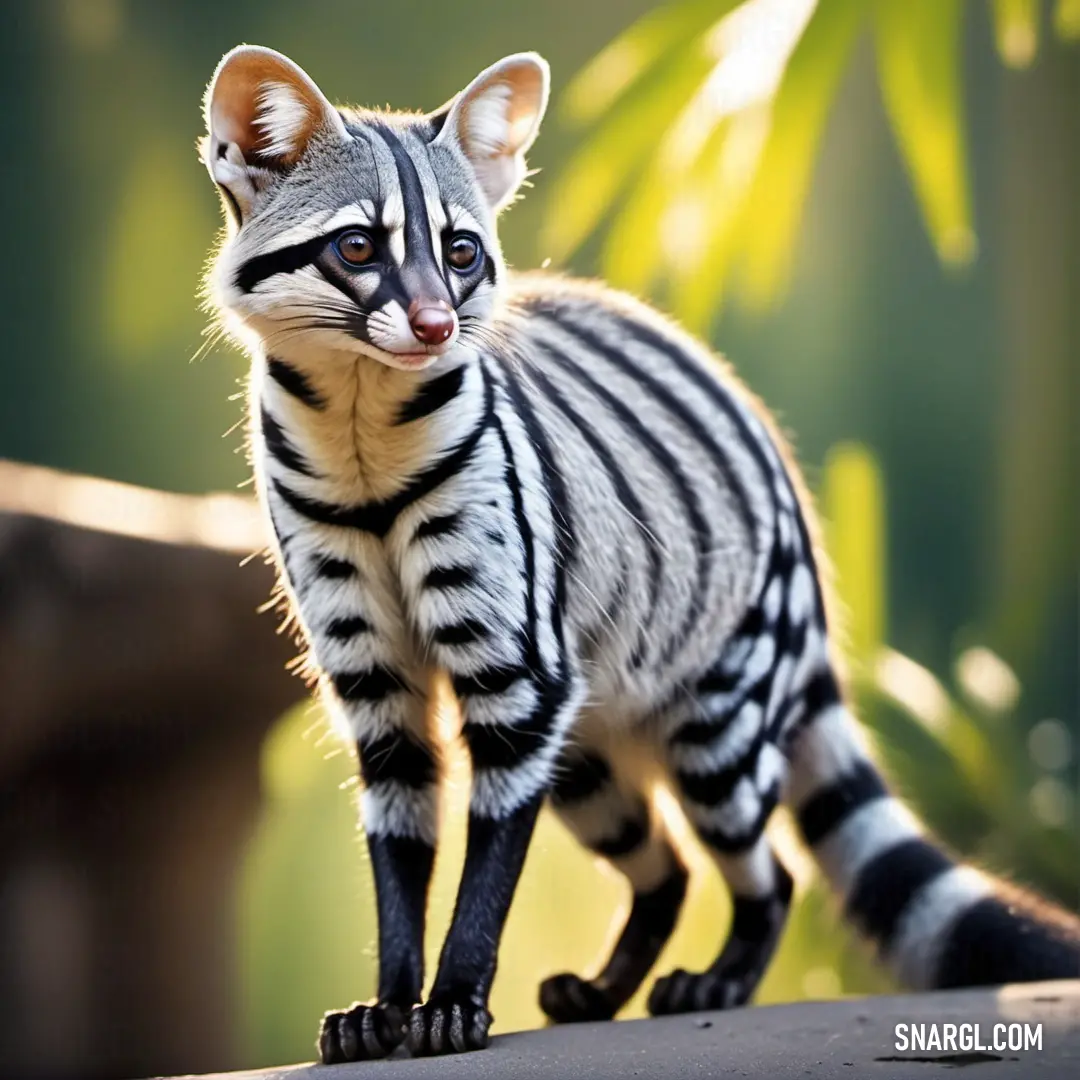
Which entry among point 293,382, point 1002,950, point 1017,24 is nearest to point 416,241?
point 293,382

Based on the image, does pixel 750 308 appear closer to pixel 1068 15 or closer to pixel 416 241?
pixel 1068 15

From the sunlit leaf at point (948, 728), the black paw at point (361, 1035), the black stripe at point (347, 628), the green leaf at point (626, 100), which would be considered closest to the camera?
the black paw at point (361, 1035)

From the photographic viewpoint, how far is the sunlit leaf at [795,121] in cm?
312

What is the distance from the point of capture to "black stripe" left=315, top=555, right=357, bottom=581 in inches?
87.0

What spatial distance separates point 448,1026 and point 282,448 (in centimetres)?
81

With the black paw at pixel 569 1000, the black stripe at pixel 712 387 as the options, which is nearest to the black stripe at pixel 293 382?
the black stripe at pixel 712 387

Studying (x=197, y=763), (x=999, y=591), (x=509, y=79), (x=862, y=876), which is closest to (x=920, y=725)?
(x=999, y=591)

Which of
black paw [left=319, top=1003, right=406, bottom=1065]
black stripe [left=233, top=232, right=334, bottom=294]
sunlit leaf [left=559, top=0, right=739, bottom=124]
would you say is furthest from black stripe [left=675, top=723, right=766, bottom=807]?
sunlit leaf [left=559, top=0, right=739, bottom=124]

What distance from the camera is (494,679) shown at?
7.29 feet

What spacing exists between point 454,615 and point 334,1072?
24.5 inches

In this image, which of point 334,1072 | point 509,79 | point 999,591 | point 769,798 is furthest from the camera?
point 999,591

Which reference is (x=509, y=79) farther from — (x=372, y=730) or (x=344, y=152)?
(x=372, y=730)

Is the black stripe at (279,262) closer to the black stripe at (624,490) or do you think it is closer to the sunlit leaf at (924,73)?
the black stripe at (624,490)

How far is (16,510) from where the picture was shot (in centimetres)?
317
